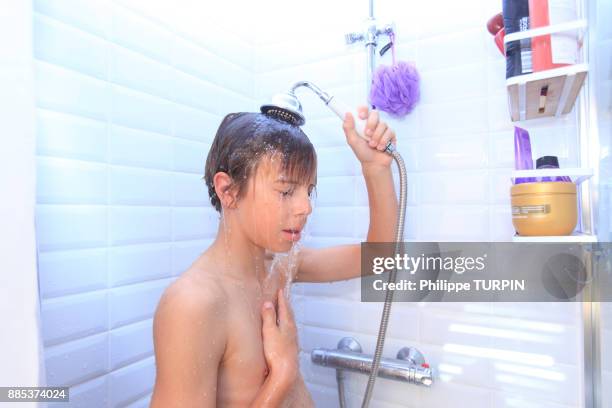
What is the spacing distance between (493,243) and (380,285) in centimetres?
32

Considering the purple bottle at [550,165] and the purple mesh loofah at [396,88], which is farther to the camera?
the purple mesh loofah at [396,88]

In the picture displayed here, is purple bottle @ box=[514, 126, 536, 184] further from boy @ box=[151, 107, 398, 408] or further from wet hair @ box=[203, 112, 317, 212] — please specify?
wet hair @ box=[203, 112, 317, 212]

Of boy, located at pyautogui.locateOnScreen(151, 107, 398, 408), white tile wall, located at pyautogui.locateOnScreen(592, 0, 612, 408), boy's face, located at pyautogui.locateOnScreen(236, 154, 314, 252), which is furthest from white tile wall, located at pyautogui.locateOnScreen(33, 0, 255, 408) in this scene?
white tile wall, located at pyautogui.locateOnScreen(592, 0, 612, 408)

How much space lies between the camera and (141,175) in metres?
0.92

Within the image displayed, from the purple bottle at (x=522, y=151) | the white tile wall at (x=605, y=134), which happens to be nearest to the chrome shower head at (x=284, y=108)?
the purple bottle at (x=522, y=151)

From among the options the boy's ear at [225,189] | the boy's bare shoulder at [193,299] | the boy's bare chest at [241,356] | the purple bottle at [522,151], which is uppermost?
the purple bottle at [522,151]

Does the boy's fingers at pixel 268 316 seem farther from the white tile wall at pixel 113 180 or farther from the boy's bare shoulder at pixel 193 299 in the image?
the white tile wall at pixel 113 180

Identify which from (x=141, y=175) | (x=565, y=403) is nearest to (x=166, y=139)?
(x=141, y=175)

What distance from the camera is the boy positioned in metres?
A: 0.64

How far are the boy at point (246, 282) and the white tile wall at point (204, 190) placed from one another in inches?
6.5

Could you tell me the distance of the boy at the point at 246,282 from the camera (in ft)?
2.11

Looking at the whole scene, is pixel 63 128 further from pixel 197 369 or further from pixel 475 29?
pixel 475 29

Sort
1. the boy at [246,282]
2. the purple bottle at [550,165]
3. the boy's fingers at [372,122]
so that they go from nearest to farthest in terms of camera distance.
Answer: the boy at [246,282], the purple bottle at [550,165], the boy's fingers at [372,122]

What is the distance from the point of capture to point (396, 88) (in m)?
Answer: 0.99
